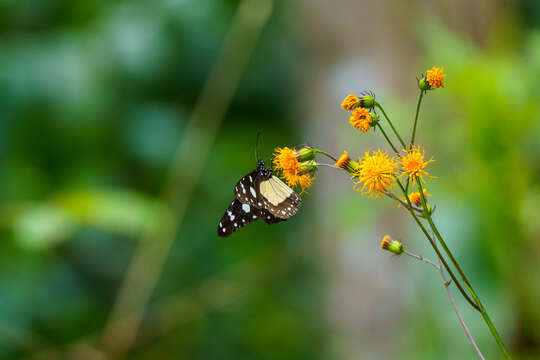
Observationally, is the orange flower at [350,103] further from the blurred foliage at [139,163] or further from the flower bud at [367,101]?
the blurred foliage at [139,163]

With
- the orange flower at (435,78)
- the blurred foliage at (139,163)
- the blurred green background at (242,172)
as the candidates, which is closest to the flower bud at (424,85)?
the orange flower at (435,78)

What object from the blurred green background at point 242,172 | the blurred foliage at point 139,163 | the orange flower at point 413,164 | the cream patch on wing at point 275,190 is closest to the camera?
the orange flower at point 413,164

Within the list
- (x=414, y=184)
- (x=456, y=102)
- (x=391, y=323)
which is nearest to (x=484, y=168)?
(x=456, y=102)

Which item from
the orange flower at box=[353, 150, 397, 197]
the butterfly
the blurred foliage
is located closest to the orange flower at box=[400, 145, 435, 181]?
the orange flower at box=[353, 150, 397, 197]

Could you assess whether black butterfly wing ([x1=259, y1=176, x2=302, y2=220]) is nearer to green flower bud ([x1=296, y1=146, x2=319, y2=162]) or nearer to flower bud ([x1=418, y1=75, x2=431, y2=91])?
green flower bud ([x1=296, y1=146, x2=319, y2=162])

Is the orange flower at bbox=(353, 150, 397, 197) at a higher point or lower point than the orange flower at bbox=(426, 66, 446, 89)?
lower

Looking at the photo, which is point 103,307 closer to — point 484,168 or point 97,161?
point 97,161

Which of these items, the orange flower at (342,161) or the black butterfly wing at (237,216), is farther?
the black butterfly wing at (237,216)
